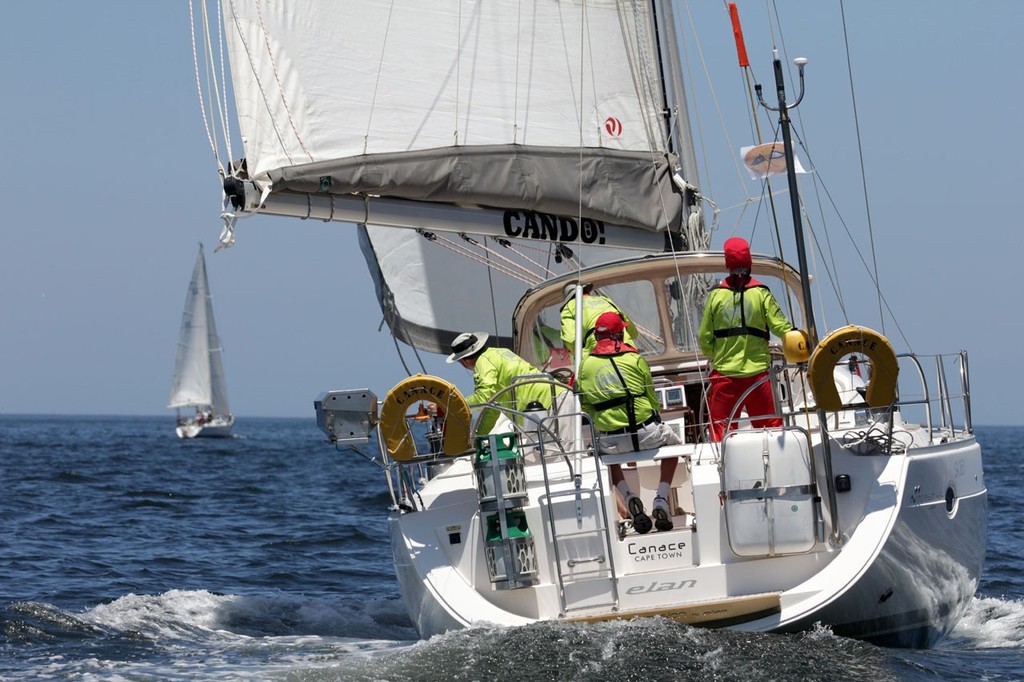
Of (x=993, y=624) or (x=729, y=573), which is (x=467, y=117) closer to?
(x=729, y=573)

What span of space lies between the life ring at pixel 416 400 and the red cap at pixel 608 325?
859mm

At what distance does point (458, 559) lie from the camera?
6.93 metres

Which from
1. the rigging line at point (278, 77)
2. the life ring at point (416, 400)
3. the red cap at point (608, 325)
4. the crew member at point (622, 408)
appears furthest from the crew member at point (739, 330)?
the rigging line at point (278, 77)

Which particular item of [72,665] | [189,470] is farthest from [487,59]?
[189,470]

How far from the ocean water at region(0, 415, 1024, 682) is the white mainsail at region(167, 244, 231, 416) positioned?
41.7m

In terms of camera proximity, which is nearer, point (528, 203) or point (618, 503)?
point (618, 503)

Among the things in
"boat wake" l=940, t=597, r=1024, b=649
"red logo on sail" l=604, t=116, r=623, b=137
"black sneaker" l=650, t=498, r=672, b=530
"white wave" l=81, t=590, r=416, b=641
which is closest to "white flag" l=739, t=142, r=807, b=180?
"red logo on sail" l=604, t=116, r=623, b=137

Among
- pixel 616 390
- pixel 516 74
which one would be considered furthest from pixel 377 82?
pixel 616 390

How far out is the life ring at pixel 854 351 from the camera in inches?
258

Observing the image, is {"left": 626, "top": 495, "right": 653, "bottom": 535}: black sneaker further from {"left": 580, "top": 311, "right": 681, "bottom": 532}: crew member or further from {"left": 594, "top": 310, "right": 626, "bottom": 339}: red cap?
{"left": 594, "top": 310, "right": 626, "bottom": 339}: red cap

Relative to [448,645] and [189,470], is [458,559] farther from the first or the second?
[189,470]

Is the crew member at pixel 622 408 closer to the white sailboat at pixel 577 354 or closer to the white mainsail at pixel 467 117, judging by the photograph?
the white sailboat at pixel 577 354

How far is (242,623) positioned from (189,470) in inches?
821

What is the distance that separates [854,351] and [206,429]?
5883 cm
